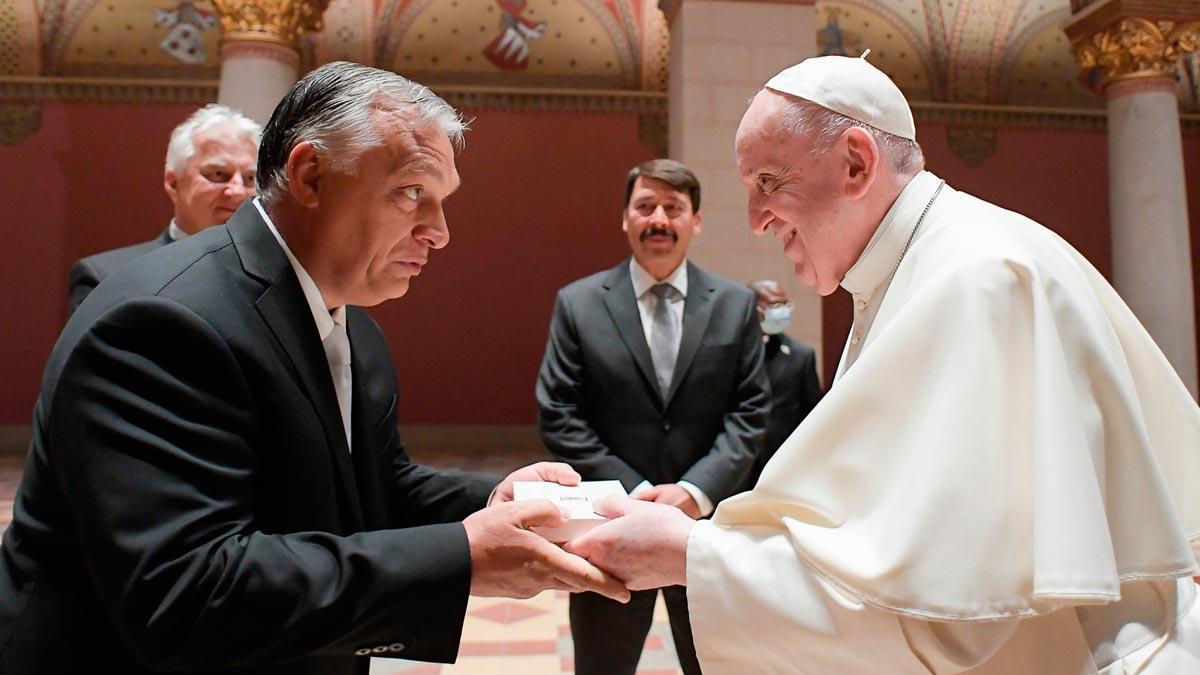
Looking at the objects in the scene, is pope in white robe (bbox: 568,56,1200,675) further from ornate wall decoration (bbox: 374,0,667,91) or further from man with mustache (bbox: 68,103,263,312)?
ornate wall decoration (bbox: 374,0,667,91)

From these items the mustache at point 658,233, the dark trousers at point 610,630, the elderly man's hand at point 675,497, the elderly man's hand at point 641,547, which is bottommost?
the dark trousers at point 610,630

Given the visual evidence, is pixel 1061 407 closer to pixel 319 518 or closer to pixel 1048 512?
pixel 1048 512

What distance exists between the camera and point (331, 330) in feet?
5.49

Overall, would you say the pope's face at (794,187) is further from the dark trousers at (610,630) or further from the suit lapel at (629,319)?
the dark trousers at (610,630)

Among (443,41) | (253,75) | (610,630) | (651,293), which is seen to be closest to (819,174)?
→ (651,293)

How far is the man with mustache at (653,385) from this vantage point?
3.07 metres

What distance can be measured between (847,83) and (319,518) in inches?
48.6

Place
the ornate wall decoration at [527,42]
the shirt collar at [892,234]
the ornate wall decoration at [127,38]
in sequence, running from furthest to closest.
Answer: the ornate wall decoration at [527,42], the ornate wall decoration at [127,38], the shirt collar at [892,234]

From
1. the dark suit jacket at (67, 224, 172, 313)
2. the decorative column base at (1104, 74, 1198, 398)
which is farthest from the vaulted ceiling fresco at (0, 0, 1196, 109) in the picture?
the dark suit jacket at (67, 224, 172, 313)

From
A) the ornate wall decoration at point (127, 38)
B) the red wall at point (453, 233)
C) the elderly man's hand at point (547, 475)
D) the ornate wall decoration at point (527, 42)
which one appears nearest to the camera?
the elderly man's hand at point (547, 475)

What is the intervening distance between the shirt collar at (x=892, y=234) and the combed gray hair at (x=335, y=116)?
859 mm

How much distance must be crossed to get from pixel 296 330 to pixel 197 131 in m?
2.10

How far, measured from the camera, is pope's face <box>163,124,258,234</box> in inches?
125

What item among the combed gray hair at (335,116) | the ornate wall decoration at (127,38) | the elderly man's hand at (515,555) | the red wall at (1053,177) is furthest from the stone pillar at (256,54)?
the red wall at (1053,177)
